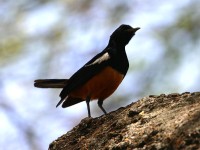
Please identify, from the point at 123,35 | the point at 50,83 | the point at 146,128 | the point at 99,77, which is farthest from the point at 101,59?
the point at 146,128

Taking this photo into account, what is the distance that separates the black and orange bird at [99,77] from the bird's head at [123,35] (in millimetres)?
11

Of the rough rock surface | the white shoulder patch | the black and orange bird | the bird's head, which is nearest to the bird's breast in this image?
the black and orange bird

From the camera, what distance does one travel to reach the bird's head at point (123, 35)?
6.60 m

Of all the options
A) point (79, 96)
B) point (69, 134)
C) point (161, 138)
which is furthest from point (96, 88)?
point (161, 138)

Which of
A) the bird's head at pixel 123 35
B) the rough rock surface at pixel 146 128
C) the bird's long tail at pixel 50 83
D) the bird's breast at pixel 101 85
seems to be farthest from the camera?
the bird's long tail at pixel 50 83

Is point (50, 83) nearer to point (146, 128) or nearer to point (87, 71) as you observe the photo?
point (87, 71)

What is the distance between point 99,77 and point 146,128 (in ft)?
9.30

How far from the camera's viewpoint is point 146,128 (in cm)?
331

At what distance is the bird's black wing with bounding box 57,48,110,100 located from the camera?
239 inches

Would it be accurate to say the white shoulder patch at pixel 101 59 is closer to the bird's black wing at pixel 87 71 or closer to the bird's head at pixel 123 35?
the bird's black wing at pixel 87 71

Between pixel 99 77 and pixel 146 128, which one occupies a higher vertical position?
pixel 99 77

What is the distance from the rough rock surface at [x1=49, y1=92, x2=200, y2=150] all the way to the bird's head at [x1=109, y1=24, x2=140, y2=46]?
8.83 feet

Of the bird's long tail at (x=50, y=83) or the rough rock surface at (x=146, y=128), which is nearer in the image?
the rough rock surface at (x=146, y=128)

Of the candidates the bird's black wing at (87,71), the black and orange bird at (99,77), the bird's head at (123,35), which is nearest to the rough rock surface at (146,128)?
the black and orange bird at (99,77)
